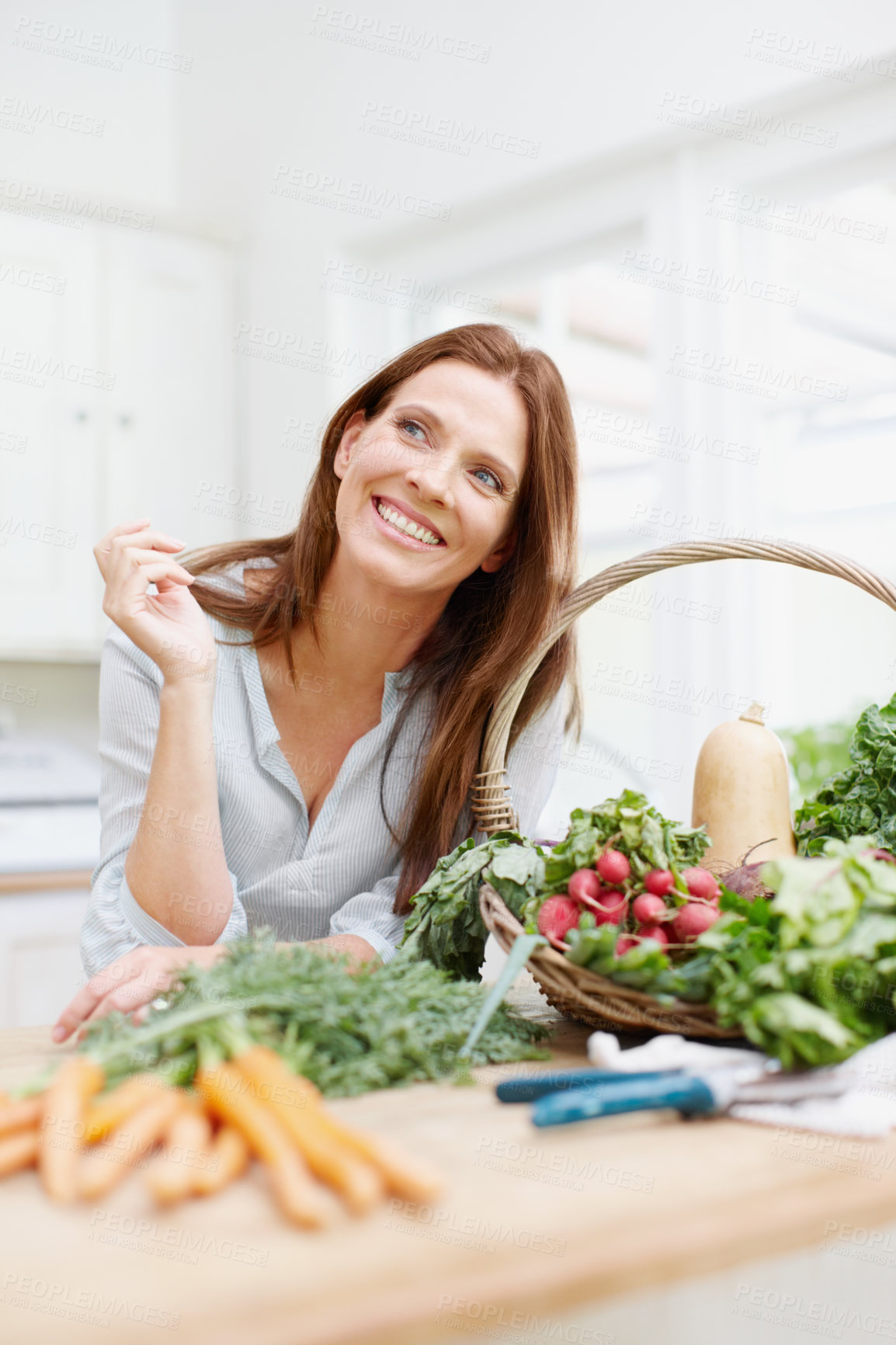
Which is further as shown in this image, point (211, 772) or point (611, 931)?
point (211, 772)

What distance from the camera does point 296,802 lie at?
1.56m

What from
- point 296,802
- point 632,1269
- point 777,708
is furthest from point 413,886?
point 777,708

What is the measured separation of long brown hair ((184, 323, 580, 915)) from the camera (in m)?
1.49

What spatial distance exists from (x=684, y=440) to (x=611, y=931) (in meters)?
1.89

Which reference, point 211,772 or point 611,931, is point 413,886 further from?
point 611,931

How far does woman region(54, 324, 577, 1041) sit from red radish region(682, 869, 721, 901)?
1.40ft

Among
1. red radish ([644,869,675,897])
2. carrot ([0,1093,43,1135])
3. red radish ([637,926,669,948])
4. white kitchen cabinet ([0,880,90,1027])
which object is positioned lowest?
white kitchen cabinet ([0,880,90,1027])

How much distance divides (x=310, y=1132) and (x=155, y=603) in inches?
33.4

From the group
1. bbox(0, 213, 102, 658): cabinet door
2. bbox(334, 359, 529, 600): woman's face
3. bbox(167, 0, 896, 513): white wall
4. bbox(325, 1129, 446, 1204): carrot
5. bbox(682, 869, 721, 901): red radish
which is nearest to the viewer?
bbox(325, 1129, 446, 1204): carrot

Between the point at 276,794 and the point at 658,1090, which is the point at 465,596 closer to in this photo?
the point at 276,794

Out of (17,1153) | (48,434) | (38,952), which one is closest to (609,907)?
(17,1153)

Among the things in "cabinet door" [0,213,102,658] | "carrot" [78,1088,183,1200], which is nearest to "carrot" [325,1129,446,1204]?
"carrot" [78,1088,183,1200]

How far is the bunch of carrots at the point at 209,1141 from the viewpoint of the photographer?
0.63 m

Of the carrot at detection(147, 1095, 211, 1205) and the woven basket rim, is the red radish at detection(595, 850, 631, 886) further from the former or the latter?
the carrot at detection(147, 1095, 211, 1205)
